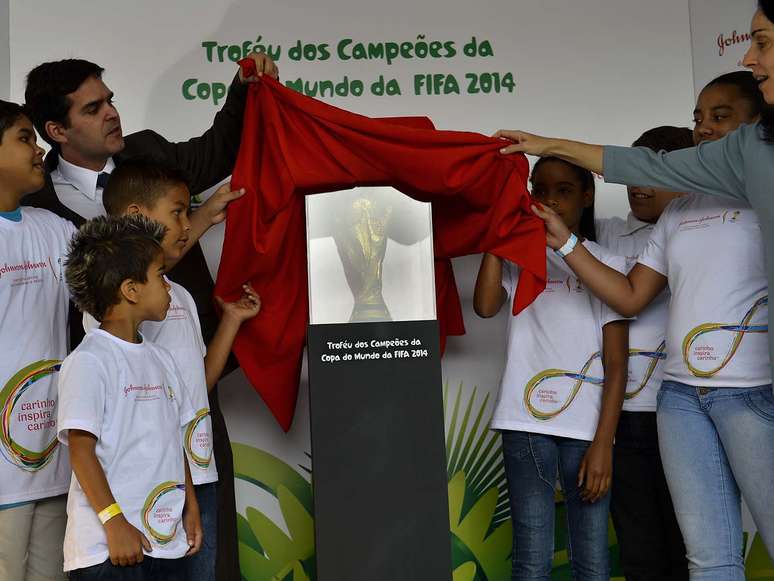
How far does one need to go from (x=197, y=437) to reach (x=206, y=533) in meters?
0.25

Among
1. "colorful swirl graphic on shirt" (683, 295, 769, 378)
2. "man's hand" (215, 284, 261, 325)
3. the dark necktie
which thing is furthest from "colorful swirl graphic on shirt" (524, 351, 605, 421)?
the dark necktie

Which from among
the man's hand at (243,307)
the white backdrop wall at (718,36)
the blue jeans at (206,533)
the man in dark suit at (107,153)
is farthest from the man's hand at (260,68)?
the white backdrop wall at (718,36)

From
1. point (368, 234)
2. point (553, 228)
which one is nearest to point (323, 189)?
point (368, 234)

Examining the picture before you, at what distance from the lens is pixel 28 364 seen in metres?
2.23

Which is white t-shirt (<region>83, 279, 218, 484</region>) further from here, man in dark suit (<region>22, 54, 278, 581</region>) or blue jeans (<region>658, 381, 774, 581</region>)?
blue jeans (<region>658, 381, 774, 581</region>)

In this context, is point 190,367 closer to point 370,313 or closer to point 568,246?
point 370,313

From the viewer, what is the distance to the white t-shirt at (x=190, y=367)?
234 cm

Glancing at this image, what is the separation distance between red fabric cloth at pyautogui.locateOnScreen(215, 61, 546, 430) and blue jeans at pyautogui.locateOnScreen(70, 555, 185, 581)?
779mm

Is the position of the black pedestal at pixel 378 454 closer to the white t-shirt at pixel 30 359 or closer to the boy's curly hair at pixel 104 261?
the boy's curly hair at pixel 104 261

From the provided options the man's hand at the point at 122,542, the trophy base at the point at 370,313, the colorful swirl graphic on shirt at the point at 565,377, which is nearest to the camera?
the man's hand at the point at 122,542

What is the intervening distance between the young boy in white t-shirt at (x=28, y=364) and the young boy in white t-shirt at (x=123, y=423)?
0.22 metres

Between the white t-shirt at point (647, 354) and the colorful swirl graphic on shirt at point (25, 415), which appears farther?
the white t-shirt at point (647, 354)

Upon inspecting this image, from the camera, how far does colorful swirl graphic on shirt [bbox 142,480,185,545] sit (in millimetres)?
2027

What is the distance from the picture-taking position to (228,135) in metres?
2.83
